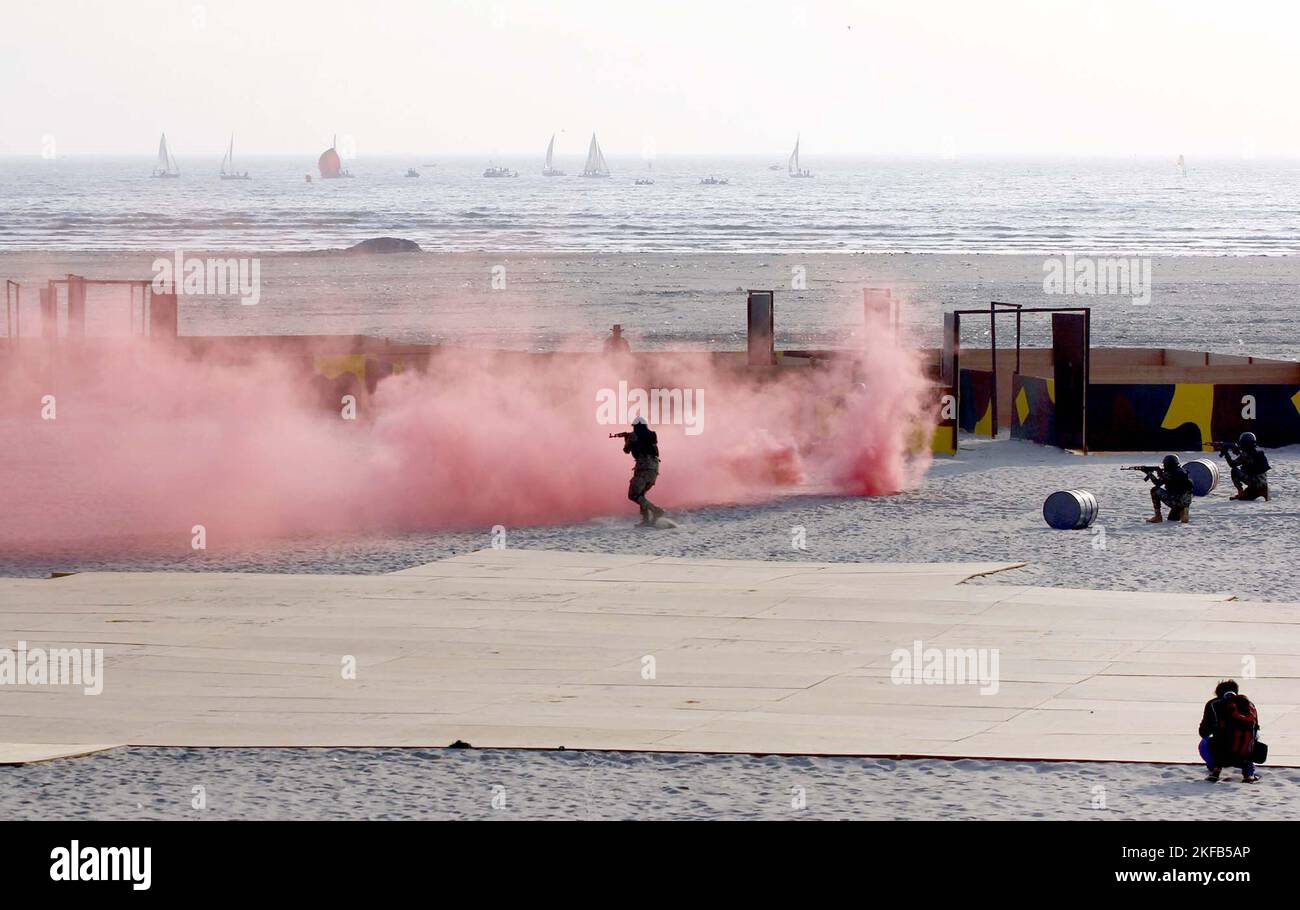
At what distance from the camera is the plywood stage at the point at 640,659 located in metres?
12.7

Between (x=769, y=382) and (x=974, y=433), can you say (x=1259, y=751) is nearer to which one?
(x=769, y=382)

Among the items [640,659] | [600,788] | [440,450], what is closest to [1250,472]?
[440,450]

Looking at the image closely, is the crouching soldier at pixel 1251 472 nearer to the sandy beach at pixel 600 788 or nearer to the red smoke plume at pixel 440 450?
the red smoke plume at pixel 440 450

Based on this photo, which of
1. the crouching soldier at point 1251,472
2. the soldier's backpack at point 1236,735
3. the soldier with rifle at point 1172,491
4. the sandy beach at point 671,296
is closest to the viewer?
the soldier's backpack at point 1236,735

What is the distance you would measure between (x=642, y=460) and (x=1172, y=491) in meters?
6.88

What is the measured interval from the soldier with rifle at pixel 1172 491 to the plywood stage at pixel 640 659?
165 inches

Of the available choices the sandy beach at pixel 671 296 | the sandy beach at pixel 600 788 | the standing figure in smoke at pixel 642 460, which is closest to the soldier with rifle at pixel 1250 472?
the standing figure in smoke at pixel 642 460

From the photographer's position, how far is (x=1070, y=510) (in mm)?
21656

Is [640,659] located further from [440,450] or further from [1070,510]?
[440,450]

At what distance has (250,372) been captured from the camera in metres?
31.2

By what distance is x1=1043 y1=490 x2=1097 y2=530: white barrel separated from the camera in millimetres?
21656

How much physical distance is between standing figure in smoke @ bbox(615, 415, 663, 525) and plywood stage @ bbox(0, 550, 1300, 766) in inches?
97.5

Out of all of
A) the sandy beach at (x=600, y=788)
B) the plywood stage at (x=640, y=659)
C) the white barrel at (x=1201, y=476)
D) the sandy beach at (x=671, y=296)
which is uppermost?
the sandy beach at (x=671, y=296)

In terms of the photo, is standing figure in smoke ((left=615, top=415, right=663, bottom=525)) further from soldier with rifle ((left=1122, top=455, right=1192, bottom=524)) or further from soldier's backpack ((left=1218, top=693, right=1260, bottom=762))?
soldier's backpack ((left=1218, top=693, right=1260, bottom=762))
